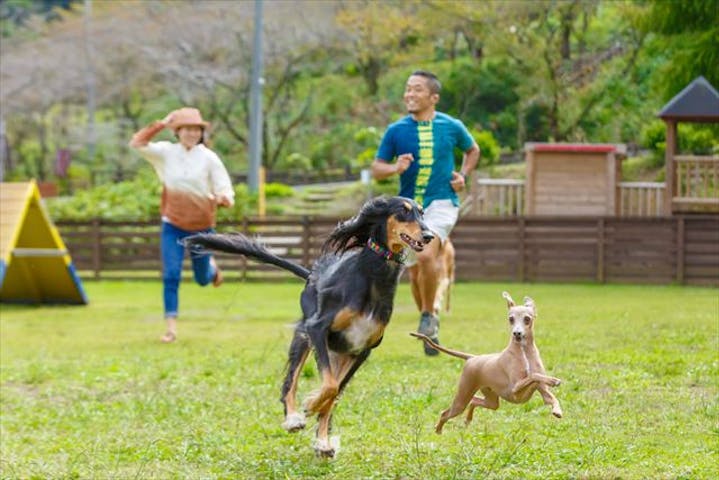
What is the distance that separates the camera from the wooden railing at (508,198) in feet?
95.0

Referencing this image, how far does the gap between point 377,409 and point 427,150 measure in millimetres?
2641

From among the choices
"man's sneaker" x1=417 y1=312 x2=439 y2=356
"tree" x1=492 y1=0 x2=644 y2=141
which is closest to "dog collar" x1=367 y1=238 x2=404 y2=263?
"man's sneaker" x1=417 y1=312 x2=439 y2=356

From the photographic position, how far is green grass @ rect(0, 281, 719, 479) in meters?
6.53

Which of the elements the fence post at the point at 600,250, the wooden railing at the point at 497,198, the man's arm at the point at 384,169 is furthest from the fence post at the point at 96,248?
the man's arm at the point at 384,169

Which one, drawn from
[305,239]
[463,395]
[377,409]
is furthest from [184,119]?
[305,239]

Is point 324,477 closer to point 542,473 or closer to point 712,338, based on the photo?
point 542,473

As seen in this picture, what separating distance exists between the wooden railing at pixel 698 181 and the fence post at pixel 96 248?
1155 centimetres

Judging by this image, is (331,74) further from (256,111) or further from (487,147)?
(487,147)

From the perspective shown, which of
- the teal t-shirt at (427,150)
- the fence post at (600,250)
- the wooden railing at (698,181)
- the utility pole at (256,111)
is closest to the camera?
the teal t-shirt at (427,150)

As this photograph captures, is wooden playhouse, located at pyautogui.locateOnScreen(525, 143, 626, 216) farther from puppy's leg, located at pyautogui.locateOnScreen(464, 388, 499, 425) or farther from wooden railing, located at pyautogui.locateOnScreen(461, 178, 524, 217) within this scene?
puppy's leg, located at pyautogui.locateOnScreen(464, 388, 499, 425)

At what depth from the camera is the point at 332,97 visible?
47.4 m

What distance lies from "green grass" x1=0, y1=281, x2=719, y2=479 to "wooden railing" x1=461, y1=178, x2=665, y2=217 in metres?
14.7

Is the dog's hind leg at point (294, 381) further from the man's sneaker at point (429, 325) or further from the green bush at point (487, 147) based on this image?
the green bush at point (487, 147)

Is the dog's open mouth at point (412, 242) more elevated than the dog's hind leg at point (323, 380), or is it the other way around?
the dog's open mouth at point (412, 242)
